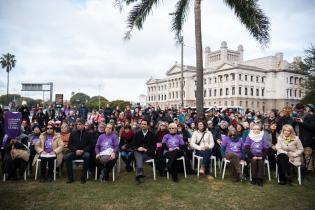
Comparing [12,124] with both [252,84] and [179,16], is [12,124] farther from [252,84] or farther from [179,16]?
[252,84]

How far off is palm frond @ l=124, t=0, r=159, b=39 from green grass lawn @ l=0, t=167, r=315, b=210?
7050 mm

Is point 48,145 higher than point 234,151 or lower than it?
higher

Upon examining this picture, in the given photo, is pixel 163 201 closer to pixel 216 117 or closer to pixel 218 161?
pixel 218 161

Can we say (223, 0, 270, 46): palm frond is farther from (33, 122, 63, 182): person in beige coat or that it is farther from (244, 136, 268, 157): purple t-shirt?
(33, 122, 63, 182): person in beige coat

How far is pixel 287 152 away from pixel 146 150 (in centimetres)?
371

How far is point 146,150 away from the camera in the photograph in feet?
25.1

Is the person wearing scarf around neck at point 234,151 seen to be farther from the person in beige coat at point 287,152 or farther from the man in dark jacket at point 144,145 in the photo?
the man in dark jacket at point 144,145

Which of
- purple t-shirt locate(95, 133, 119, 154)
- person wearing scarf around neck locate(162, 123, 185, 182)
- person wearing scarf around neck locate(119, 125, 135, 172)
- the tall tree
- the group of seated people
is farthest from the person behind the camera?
the tall tree

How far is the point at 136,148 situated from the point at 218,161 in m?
3.04

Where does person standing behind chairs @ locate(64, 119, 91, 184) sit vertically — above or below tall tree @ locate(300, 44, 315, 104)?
below

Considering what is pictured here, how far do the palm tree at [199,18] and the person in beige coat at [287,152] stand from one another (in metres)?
4.07

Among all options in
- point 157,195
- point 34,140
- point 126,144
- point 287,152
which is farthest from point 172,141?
point 34,140

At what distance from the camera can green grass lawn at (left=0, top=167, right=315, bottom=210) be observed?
202 inches

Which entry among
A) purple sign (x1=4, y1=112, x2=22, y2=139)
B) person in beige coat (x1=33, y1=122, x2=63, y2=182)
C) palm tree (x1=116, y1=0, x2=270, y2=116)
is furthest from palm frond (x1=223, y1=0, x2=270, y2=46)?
purple sign (x1=4, y1=112, x2=22, y2=139)
